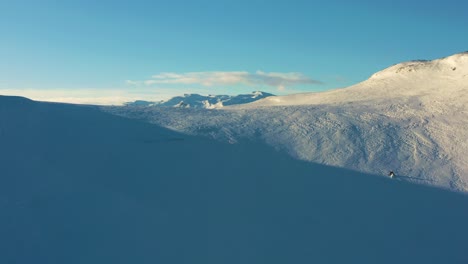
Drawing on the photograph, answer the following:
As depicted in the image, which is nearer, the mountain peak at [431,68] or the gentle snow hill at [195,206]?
the gentle snow hill at [195,206]

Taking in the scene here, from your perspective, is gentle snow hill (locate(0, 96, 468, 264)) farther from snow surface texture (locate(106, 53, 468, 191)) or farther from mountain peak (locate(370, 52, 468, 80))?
mountain peak (locate(370, 52, 468, 80))

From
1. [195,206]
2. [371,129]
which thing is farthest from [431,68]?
[195,206]

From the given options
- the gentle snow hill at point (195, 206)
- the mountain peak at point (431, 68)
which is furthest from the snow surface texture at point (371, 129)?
the mountain peak at point (431, 68)

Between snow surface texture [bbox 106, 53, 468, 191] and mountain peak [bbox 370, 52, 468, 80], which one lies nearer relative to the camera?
snow surface texture [bbox 106, 53, 468, 191]

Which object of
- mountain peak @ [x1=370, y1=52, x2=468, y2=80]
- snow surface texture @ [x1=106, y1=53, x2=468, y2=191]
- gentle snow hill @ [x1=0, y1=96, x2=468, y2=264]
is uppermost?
mountain peak @ [x1=370, y1=52, x2=468, y2=80]

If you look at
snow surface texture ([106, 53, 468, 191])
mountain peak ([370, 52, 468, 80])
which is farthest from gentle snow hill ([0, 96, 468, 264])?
mountain peak ([370, 52, 468, 80])

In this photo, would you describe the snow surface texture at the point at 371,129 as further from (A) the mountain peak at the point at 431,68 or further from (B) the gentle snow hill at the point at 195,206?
(A) the mountain peak at the point at 431,68

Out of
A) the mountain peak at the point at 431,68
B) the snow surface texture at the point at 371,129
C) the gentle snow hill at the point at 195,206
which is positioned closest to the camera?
the gentle snow hill at the point at 195,206
